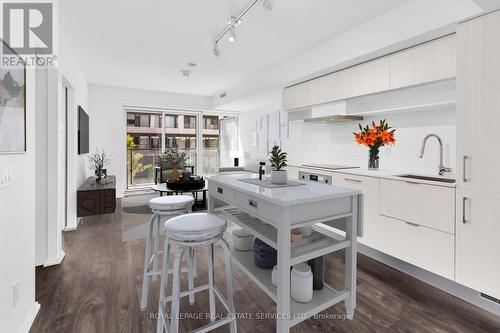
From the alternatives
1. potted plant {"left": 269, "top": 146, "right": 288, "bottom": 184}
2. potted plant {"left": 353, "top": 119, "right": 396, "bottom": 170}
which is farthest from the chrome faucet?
potted plant {"left": 269, "top": 146, "right": 288, "bottom": 184}

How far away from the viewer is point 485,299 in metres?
1.98

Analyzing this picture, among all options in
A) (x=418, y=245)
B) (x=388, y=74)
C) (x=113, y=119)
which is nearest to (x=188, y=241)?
(x=418, y=245)

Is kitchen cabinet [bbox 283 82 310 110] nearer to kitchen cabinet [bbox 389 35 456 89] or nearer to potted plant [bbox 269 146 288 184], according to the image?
kitchen cabinet [bbox 389 35 456 89]

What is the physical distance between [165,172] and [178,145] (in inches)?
45.9

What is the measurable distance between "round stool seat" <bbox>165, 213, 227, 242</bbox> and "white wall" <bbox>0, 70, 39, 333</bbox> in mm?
833

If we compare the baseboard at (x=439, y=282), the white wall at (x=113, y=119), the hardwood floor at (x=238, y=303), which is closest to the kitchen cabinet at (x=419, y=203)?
the baseboard at (x=439, y=282)

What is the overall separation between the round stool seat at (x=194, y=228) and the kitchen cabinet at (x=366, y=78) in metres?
2.34

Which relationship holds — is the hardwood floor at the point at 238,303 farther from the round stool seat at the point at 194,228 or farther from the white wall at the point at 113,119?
the white wall at the point at 113,119

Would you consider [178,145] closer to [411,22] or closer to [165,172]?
[165,172]

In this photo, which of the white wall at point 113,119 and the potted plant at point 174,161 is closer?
the potted plant at point 174,161

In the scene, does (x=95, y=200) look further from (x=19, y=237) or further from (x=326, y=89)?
(x=326, y=89)

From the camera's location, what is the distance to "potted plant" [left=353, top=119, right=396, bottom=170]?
2.96 m

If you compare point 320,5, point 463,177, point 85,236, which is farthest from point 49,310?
point 320,5

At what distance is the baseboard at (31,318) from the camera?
1652mm
